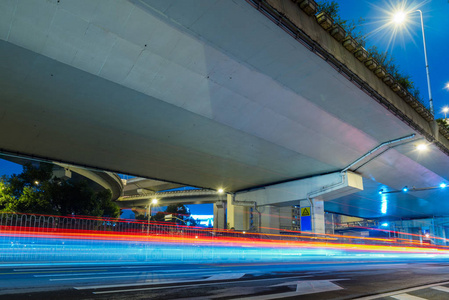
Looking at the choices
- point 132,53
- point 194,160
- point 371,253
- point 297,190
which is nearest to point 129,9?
point 132,53

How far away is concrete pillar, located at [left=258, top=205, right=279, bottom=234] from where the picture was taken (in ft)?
106

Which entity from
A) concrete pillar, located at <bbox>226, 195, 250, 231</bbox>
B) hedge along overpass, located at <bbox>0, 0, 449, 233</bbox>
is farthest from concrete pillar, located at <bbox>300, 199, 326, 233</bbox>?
concrete pillar, located at <bbox>226, 195, 250, 231</bbox>

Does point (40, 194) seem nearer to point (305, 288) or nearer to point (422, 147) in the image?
point (305, 288)

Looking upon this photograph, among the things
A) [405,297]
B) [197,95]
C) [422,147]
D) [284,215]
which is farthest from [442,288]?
[284,215]

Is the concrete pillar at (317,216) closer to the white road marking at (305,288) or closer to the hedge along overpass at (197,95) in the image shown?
the hedge along overpass at (197,95)

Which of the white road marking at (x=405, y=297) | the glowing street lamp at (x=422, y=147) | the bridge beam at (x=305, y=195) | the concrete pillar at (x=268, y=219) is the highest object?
the glowing street lamp at (x=422, y=147)

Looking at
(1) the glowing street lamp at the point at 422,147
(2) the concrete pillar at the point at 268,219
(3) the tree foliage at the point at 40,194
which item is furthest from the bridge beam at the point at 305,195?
(3) the tree foliage at the point at 40,194

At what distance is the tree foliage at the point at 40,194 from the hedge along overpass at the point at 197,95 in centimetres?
848

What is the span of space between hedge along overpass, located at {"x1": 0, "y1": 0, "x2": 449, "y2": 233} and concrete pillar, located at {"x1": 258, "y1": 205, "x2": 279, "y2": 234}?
6.60m

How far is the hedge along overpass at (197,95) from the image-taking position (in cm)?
1123

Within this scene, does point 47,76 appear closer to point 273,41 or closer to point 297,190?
point 273,41

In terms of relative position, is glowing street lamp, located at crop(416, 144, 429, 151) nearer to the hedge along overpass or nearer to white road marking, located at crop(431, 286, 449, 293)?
the hedge along overpass

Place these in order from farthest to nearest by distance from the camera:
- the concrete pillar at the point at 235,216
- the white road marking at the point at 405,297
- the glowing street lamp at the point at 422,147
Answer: the concrete pillar at the point at 235,216 → the glowing street lamp at the point at 422,147 → the white road marking at the point at 405,297

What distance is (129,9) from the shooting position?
10656mm
